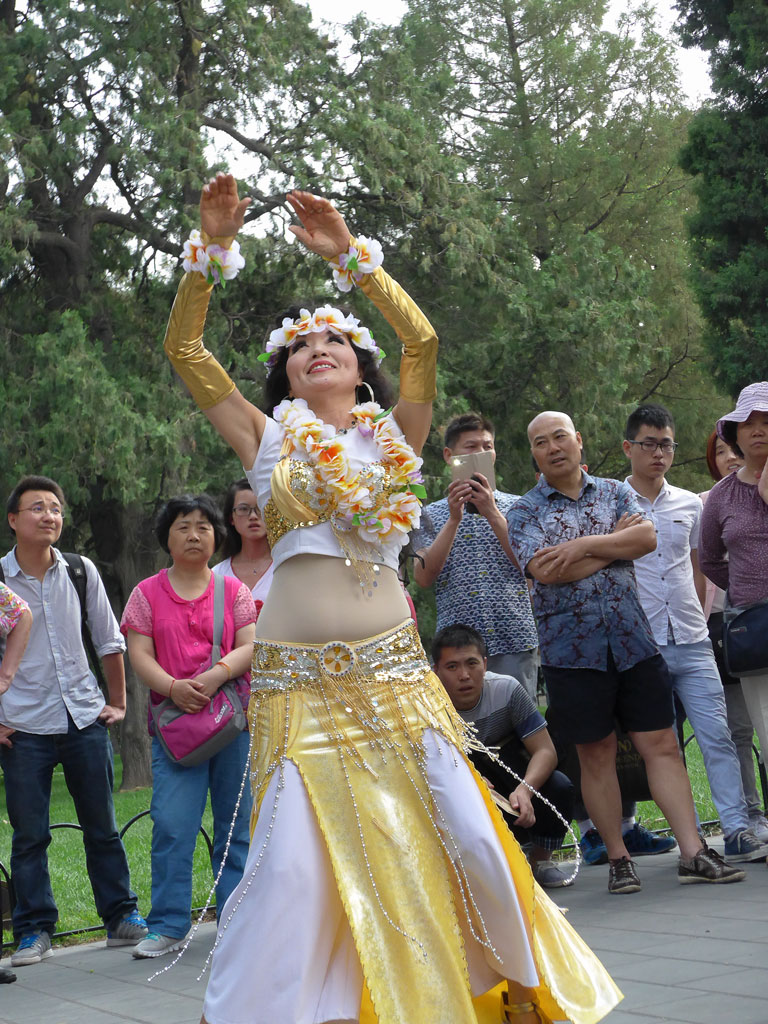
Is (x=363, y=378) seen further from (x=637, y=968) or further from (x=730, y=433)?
(x=730, y=433)

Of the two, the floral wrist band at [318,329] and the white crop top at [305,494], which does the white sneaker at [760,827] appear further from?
the floral wrist band at [318,329]

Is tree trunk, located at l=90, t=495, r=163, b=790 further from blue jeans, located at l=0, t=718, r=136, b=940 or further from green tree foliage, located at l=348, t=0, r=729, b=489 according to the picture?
blue jeans, located at l=0, t=718, r=136, b=940

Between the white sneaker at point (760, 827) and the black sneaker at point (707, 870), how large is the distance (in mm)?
1040

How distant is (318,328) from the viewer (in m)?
4.46

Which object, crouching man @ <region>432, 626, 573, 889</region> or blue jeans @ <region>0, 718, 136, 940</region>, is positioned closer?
blue jeans @ <region>0, 718, 136, 940</region>

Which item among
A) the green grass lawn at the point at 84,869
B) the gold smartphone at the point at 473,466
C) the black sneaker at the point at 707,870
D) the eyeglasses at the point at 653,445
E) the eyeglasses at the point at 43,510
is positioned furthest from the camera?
the green grass lawn at the point at 84,869

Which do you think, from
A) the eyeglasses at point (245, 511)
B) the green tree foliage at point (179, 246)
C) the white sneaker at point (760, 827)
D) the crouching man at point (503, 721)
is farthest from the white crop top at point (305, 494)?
the green tree foliage at point (179, 246)

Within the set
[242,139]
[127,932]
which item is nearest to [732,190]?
[242,139]

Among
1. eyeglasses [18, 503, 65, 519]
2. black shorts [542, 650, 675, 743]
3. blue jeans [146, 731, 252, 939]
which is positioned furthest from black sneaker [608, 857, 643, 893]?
eyeglasses [18, 503, 65, 519]

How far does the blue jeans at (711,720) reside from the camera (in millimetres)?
7090

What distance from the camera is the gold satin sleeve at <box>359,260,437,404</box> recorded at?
4324 mm

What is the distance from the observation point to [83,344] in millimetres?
17656

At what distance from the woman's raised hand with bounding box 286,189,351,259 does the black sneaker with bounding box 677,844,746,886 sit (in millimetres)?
3746

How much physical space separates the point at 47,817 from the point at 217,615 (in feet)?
4.48
